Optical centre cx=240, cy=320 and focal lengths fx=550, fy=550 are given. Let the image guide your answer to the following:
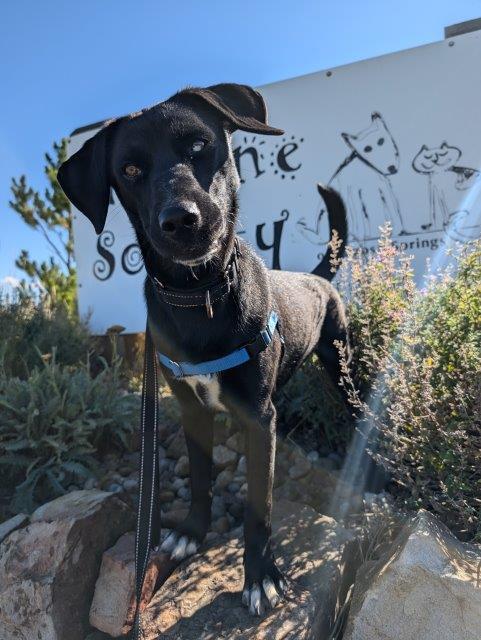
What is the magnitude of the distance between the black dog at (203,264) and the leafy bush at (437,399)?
0.44 meters

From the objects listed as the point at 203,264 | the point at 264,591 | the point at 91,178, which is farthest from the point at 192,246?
the point at 264,591

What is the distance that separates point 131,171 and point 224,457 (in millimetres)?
1679

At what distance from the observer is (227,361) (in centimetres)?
206

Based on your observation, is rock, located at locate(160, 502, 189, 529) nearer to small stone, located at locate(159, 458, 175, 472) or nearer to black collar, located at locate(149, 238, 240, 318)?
small stone, located at locate(159, 458, 175, 472)

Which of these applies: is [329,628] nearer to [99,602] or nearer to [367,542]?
[367,542]

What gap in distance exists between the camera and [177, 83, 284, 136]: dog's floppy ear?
7.27 feet

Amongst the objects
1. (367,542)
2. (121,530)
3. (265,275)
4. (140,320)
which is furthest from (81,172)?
(140,320)

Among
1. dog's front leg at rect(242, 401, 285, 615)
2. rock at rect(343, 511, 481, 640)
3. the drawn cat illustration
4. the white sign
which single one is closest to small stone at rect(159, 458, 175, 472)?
dog's front leg at rect(242, 401, 285, 615)

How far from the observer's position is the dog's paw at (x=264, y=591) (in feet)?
6.40

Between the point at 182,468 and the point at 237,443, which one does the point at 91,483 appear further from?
the point at 237,443

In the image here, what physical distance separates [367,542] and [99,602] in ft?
3.50

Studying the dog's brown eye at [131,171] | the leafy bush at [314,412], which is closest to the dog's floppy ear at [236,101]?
the dog's brown eye at [131,171]

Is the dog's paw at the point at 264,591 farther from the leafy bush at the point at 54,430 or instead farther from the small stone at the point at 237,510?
the leafy bush at the point at 54,430

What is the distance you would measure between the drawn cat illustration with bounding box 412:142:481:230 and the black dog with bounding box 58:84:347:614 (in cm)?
262
